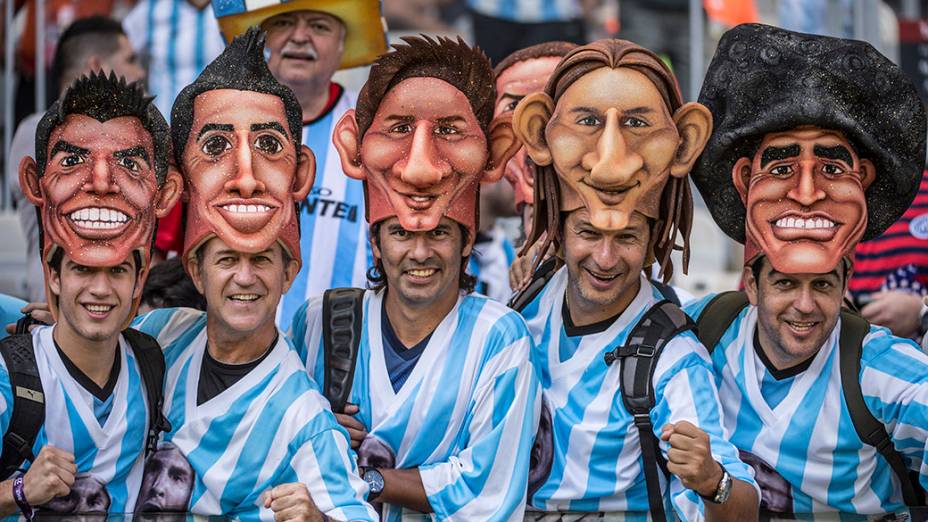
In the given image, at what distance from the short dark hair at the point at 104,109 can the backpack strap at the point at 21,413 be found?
1.66 ft

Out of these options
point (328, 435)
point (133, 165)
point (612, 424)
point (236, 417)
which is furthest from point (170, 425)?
point (612, 424)

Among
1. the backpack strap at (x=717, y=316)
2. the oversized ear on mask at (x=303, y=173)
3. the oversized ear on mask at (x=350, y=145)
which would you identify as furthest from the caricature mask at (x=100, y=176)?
the backpack strap at (x=717, y=316)

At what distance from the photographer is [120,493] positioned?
3295 millimetres

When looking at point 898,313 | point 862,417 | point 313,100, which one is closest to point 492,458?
point 862,417

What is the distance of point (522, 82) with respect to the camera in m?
4.34

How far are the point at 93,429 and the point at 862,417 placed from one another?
6.55 ft

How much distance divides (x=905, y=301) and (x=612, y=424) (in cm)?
149

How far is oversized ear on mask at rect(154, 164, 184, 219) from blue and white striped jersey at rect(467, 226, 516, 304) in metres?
1.68

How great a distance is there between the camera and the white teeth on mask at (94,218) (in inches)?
128

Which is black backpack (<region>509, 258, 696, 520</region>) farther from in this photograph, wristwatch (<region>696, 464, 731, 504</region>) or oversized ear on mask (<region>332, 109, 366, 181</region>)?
oversized ear on mask (<region>332, 109, 366, 181</region>)

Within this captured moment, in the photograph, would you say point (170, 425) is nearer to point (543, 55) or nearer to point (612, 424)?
point (612, 424)

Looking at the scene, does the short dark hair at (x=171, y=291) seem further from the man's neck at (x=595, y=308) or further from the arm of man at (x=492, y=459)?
the man's neck at (x=595, y=308)

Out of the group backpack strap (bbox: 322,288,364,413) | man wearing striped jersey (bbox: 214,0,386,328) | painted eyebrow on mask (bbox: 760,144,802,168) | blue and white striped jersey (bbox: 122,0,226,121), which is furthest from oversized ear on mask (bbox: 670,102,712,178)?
blue and white striped jersey (bbox: 122,0,226,121)

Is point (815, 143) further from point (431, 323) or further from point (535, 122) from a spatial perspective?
point (431, 323)
